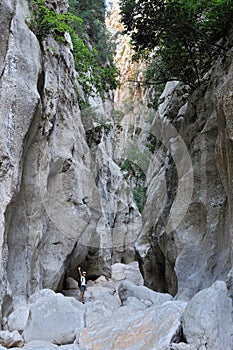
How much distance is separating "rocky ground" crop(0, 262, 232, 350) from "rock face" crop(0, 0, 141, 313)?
3.67ft

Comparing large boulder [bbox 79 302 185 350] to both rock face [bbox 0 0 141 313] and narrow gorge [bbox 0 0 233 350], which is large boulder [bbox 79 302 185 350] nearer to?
narrow gorge [bbox 0 0 233 350]

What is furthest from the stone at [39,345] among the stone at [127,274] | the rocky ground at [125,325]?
the stone at [127,274]

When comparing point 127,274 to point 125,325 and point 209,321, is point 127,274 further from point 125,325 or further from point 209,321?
point 209,321

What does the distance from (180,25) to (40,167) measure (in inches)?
249

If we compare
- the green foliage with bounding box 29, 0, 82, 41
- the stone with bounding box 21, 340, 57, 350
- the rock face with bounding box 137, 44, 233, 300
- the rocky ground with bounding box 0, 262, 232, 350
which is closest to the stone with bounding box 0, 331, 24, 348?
the rocky ground with bounding box 0, 262, 232, 350

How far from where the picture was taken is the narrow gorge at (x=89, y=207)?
712cm

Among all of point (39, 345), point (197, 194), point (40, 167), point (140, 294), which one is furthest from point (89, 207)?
point (39, 345)

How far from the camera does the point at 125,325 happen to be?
23.9ft

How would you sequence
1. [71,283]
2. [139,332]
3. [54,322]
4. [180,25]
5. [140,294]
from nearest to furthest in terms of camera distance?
1. [139,332]
2. [54,322]
3. [140,294]
4. [180,25]
5. [71,283]

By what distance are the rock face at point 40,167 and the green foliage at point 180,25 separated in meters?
3.22

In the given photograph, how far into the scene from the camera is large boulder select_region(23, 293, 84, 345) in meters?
7.57

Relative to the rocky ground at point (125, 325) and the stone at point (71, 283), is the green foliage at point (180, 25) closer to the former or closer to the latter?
the rocky ground at point (125, 325)

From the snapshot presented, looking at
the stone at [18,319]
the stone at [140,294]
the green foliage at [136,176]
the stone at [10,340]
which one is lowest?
the stone at [10,340]

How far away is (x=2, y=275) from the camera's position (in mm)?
8398
